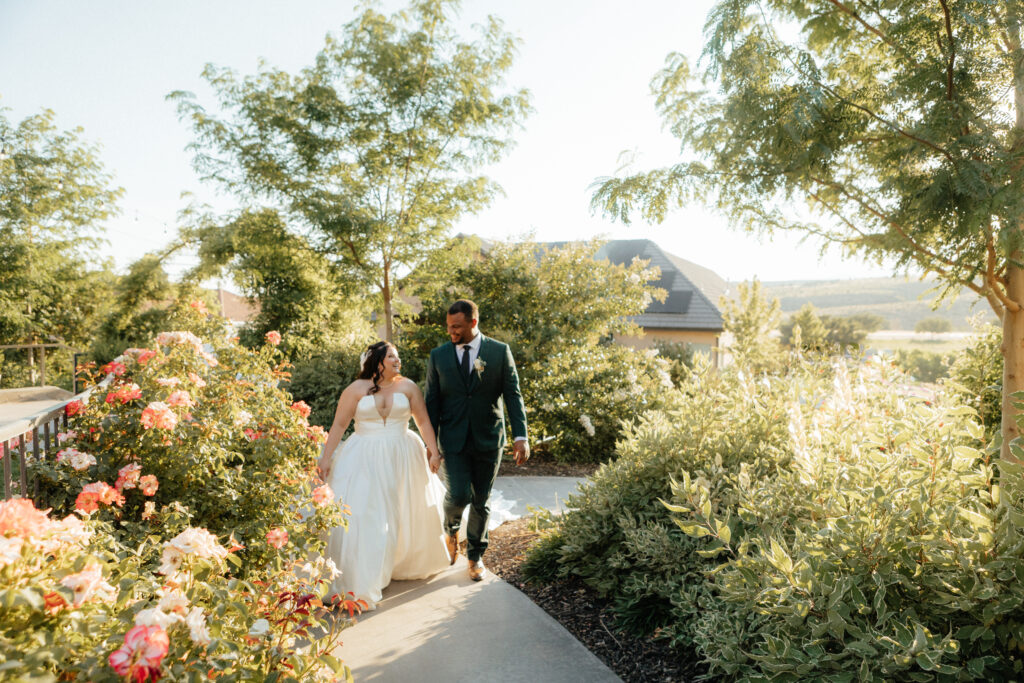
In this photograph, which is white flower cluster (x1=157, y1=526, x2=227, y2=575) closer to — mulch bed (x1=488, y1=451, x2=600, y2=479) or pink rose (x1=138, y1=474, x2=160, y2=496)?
pink rose (x1=138, y1=474, x2=160, y2=496)

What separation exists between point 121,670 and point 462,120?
415 inches

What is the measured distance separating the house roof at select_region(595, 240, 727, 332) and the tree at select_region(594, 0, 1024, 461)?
814 inches

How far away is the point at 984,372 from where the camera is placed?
206 inches

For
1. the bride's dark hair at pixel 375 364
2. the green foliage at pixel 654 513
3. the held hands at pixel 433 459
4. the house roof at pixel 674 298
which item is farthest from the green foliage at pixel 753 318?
the bride's dark hair at pixel 375 364

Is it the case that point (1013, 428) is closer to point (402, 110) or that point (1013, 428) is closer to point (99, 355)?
point (402, 110)

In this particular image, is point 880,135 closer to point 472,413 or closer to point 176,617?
point 472,413

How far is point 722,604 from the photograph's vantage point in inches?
117

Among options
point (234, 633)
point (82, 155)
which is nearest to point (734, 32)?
point (234, 633)

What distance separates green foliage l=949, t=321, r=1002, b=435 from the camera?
5133mm

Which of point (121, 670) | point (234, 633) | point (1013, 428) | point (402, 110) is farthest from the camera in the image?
point (402, 110)

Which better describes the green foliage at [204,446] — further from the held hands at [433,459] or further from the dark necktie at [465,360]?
the dark necktie at [465,360]

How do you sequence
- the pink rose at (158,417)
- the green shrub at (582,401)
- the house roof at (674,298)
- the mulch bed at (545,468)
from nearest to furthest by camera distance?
the pink rose at (158,417)
the mulch bed at (545,468)
the green shrub at (582,401)
the house roof at (674,298)

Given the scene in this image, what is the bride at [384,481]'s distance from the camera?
13.1 ft

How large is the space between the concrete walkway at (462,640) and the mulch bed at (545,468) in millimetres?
3580
